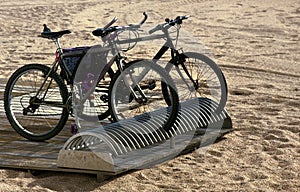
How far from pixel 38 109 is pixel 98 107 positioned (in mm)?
565

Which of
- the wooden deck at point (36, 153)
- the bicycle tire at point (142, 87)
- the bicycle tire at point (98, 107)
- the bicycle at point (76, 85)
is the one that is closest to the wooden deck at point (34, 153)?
the wooden deck at point (36, 153)

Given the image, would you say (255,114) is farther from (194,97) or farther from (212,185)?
(212,185)

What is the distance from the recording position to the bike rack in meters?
5.92

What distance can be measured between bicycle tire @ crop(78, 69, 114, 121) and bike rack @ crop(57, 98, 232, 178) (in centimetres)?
42

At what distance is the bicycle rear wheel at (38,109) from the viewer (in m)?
6.70

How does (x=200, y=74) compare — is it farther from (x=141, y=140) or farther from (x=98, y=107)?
(x=141, y=140)

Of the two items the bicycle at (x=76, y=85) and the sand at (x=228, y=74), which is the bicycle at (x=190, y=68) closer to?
the bicycle at (x=76, y=85)

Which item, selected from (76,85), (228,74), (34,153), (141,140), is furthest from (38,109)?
(228,74)

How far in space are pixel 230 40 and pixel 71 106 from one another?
276 inches

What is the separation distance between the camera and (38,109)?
7.11 m

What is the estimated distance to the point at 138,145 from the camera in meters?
6.36

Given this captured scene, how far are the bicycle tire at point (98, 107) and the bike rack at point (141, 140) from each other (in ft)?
1.38

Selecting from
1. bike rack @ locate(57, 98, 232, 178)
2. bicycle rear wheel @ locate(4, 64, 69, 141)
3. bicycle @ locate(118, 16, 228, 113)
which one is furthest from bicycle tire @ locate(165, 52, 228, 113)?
bicycle rear wheel @ locate(4, 64, 69, 141)

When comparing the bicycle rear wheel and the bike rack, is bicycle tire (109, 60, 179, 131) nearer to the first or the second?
the bike rack
